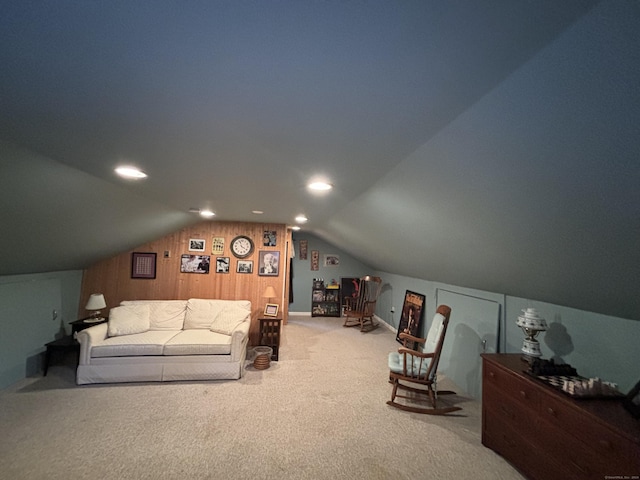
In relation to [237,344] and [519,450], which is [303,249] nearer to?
[237,344]

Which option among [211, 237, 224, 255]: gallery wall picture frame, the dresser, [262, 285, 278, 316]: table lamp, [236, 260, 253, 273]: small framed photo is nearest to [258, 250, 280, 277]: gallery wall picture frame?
[236, 260, 253, 273]: small framed photo

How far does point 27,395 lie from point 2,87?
365 centimetres

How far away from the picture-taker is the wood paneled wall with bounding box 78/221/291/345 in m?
4.91

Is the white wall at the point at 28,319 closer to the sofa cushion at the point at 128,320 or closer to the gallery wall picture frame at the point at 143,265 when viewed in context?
the sofa cushion at the point at 128,320

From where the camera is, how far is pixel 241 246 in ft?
17.3

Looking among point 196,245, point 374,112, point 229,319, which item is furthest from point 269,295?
point 374,112

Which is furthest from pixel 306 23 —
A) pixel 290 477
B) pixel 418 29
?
pixel 290 477

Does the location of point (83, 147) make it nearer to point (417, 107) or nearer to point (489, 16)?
point (417, 107)

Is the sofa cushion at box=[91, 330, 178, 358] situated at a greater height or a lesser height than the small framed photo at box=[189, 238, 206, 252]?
lesser

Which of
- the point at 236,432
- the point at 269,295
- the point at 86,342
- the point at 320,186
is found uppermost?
the point at 320,186

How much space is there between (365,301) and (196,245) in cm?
419

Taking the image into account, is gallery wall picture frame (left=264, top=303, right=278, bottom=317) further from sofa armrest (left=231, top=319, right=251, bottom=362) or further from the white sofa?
sofa armrest (left=231, top=319, right=251, bottom=362)

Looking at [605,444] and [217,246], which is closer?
[605,444]

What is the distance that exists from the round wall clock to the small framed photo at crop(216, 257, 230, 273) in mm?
230
